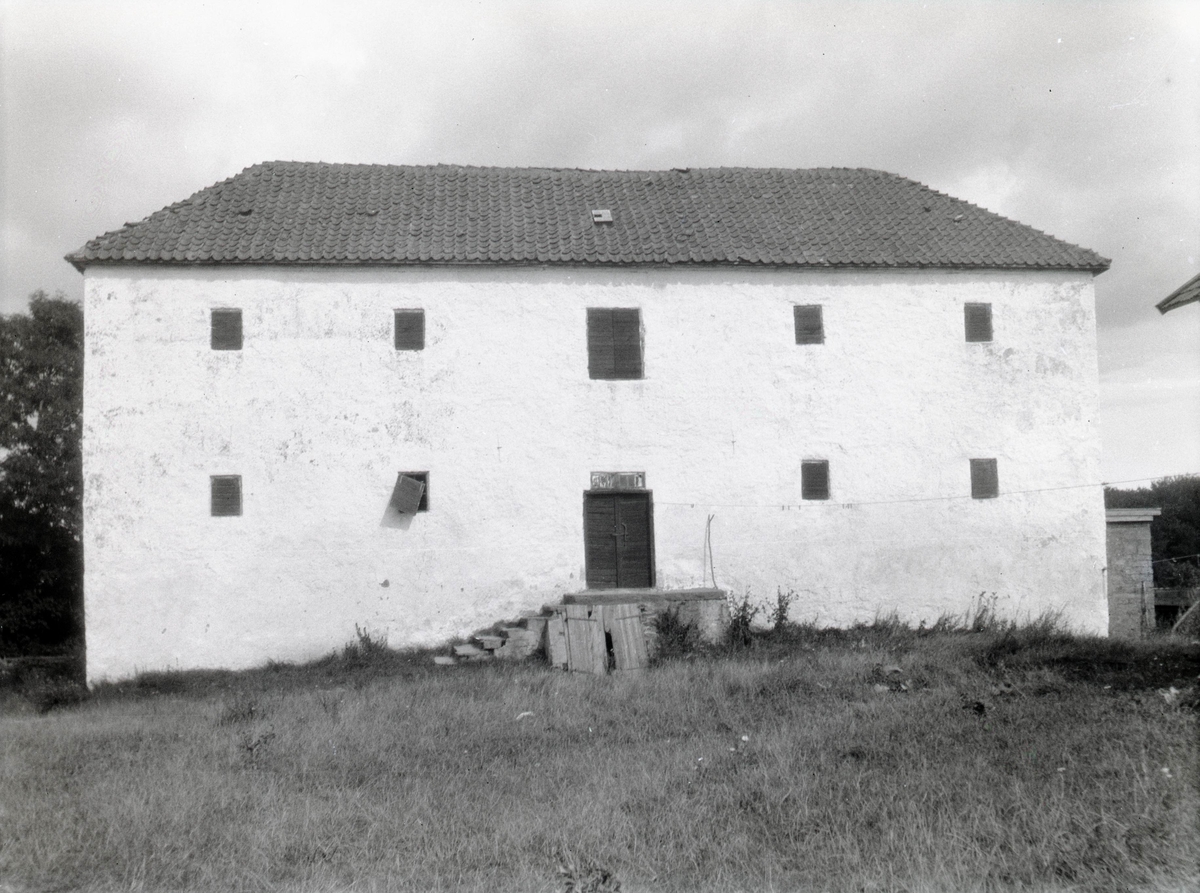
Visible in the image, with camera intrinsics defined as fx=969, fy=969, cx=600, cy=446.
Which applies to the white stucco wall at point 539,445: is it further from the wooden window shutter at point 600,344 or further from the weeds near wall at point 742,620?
the weeds near wall at point 742,620

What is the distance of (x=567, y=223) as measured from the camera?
1769 cm

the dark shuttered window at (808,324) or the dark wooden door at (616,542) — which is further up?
the dark shuttered window at (808,324)

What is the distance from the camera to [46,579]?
1114 inches

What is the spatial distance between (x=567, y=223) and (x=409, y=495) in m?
5.78

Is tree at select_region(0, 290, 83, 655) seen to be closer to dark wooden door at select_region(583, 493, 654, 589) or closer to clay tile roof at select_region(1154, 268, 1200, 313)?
dark wooden door at select_region(583, 493, 654, 589)

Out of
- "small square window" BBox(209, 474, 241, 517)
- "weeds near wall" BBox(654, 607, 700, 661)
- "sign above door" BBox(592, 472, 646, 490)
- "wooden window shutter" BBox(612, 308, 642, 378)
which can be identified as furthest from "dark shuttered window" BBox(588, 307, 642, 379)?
"small square window" BBox(209, 474, 241, 517)

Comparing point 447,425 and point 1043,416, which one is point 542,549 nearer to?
point 447,425

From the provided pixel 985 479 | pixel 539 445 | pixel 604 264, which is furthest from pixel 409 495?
pixel 985 479

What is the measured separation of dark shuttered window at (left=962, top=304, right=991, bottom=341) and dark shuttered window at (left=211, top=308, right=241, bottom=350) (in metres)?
12.6

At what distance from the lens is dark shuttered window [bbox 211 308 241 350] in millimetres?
16094

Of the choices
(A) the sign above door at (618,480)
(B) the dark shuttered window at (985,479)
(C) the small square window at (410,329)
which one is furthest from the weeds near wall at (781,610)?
(C) the small square window at (410,329)

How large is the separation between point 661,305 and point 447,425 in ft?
13.9

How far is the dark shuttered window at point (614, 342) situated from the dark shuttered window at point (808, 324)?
2821mm

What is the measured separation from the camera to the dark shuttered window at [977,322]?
17.4m
